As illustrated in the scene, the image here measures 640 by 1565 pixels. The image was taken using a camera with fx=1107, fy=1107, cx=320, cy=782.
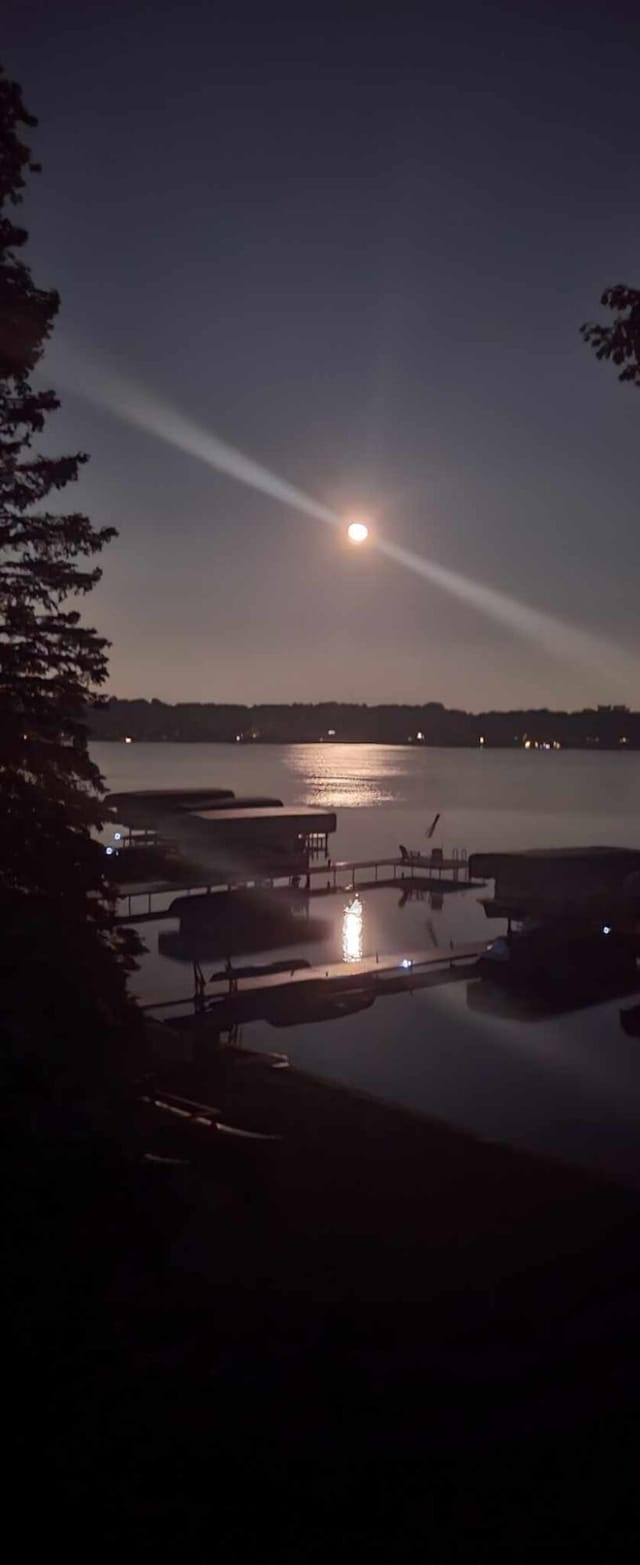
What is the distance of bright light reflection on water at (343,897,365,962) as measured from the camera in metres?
48.4

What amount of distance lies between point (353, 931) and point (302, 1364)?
4722 centimetres

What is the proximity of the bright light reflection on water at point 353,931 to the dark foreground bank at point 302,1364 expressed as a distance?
30473 millimetres

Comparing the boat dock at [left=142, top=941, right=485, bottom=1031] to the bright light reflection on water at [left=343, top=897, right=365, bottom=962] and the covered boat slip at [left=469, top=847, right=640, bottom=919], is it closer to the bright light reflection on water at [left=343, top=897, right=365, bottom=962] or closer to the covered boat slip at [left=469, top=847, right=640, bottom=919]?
the bright light reflection on water at [left=343, top=897, right=365, bottom=962]

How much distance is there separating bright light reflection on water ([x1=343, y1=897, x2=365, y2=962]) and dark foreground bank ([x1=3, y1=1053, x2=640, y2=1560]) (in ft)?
100.0

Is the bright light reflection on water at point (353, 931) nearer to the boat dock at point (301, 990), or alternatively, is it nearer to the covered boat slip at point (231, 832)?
the boat dock at point (301, 990)

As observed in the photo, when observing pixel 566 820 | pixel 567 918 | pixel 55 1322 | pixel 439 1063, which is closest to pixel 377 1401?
pixel 55 1322

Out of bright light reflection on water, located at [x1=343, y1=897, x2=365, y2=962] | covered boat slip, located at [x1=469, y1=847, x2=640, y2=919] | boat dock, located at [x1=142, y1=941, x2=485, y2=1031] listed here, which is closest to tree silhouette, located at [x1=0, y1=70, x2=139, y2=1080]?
boat dock, located at [x1=142, y1=941, x2=485, y2=1031]

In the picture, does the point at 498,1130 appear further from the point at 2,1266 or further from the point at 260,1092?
the point at 2,1266

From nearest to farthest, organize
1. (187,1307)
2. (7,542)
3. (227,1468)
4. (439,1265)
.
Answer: (227,1468) → (187,1307) → (439,1265) → (7,542)

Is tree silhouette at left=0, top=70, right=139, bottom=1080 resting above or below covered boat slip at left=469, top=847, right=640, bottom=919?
above

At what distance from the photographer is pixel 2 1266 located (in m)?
9.32

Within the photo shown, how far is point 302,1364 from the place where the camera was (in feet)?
30.7

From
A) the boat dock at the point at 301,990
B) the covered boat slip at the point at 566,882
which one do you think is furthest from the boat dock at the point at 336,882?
the boat dock at the point at 301,990

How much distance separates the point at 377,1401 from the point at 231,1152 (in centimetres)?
559
